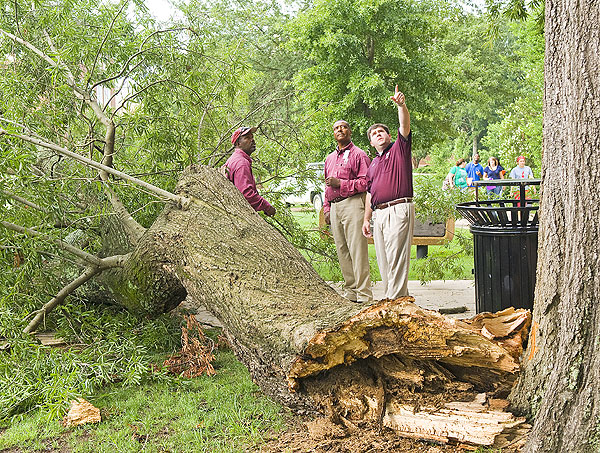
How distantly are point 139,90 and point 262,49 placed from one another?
72.1 ft

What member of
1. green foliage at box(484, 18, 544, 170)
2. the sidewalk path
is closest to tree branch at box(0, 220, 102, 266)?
the sidewalk path

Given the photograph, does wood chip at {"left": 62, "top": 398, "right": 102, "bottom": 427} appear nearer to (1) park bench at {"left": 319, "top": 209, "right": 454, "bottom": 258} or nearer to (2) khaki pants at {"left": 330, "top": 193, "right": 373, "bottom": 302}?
(2) khaki pants at {"left": 330, "top": 193, "right": 373, "bottom": 302}

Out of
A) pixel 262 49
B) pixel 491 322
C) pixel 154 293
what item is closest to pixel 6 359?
pixel 154 293

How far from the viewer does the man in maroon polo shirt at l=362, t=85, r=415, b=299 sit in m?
5.17

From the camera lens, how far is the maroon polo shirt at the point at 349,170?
6.05 m

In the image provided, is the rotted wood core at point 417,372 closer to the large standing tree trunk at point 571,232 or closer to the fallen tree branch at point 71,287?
the large standing tree trunk at point 571,232

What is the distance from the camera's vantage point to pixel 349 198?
20.3ft

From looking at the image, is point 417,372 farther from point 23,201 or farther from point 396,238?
point 23,201

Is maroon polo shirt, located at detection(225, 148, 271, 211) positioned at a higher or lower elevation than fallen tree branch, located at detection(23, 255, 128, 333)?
higher

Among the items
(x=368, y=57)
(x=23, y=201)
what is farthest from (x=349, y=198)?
(x=368, y=57)

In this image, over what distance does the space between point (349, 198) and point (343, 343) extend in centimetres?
323

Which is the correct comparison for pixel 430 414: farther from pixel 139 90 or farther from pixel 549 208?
pixel 139 90

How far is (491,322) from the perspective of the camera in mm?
3330

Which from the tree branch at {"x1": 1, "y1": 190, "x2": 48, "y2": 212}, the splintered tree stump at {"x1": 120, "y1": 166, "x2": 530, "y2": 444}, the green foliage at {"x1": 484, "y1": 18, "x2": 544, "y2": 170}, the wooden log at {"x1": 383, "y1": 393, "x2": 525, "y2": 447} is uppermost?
the green foliage at {"x1": 484, "y1": 18, "x2": 544, "y2": 170}
